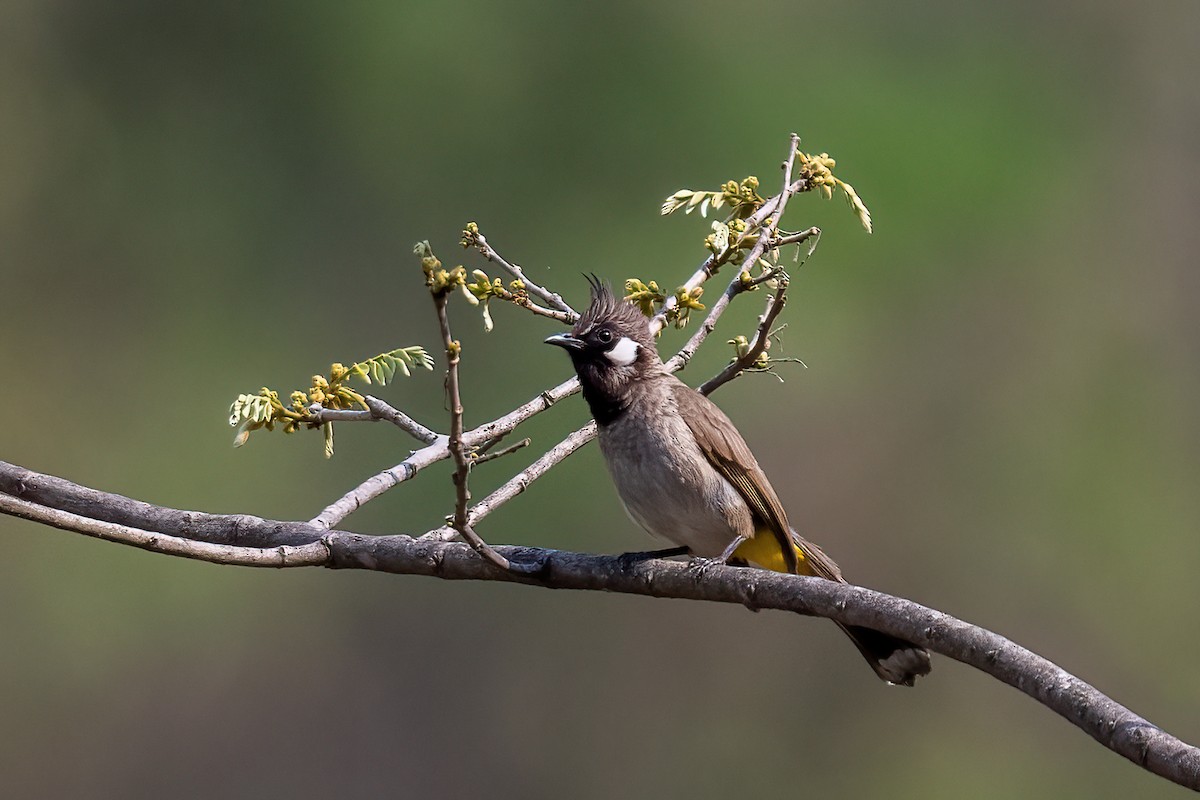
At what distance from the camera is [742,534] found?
121 inches

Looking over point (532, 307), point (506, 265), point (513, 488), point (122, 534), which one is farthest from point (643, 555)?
point (122, 534)

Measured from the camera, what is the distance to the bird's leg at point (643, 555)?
242 centimetres

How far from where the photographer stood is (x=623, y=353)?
10.5 ft

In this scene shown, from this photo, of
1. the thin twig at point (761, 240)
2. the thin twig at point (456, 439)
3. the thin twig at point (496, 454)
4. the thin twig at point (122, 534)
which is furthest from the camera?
the thin twig at point (761, 240)

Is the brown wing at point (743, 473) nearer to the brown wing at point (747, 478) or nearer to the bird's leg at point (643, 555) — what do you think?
the brown wing at point (747, 478)

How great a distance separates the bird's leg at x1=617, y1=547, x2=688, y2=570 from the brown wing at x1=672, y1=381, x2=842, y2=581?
22 cm

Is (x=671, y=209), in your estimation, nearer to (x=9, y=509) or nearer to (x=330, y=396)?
(x=330, y=396)

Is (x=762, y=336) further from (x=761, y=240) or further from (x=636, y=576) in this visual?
(x=636, y=576)

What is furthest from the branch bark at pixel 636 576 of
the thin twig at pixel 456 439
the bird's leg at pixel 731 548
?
the bird's leg at pixel 731 548

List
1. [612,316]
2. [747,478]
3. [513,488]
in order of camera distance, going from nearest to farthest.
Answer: [513,488]
[747,478]
[612,316]

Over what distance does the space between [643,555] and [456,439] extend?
40.7 inches

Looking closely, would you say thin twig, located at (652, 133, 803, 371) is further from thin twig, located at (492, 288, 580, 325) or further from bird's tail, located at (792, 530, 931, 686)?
bird's tail, located at (792, 530, 931, 686)

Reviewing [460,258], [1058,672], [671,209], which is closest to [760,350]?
[671,209]

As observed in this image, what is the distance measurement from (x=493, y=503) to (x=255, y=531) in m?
0.50
